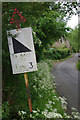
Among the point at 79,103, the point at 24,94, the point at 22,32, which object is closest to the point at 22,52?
the point at 22,32

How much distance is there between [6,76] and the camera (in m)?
3.36

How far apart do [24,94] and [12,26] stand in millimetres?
2305

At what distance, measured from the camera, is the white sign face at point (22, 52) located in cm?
235

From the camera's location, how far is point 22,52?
237 centimetres

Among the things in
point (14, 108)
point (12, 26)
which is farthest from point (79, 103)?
point (12, 26)

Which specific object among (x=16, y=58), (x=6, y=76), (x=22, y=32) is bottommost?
(x=6, y=76)

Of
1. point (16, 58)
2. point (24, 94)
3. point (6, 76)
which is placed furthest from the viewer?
point (24, 94)

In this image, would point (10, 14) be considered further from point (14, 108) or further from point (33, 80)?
point (33, 80)

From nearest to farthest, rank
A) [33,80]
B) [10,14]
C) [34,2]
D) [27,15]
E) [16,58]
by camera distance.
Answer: [16,58] → [10,14] → [27,15] → [34,2] → [33,80]

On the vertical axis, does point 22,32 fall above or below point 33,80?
above

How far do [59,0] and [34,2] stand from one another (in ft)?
1.75

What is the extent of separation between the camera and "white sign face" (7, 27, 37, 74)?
2350 mm

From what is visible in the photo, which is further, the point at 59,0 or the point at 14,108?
the point at 14,108

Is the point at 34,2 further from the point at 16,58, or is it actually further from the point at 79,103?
the point at 79,103
